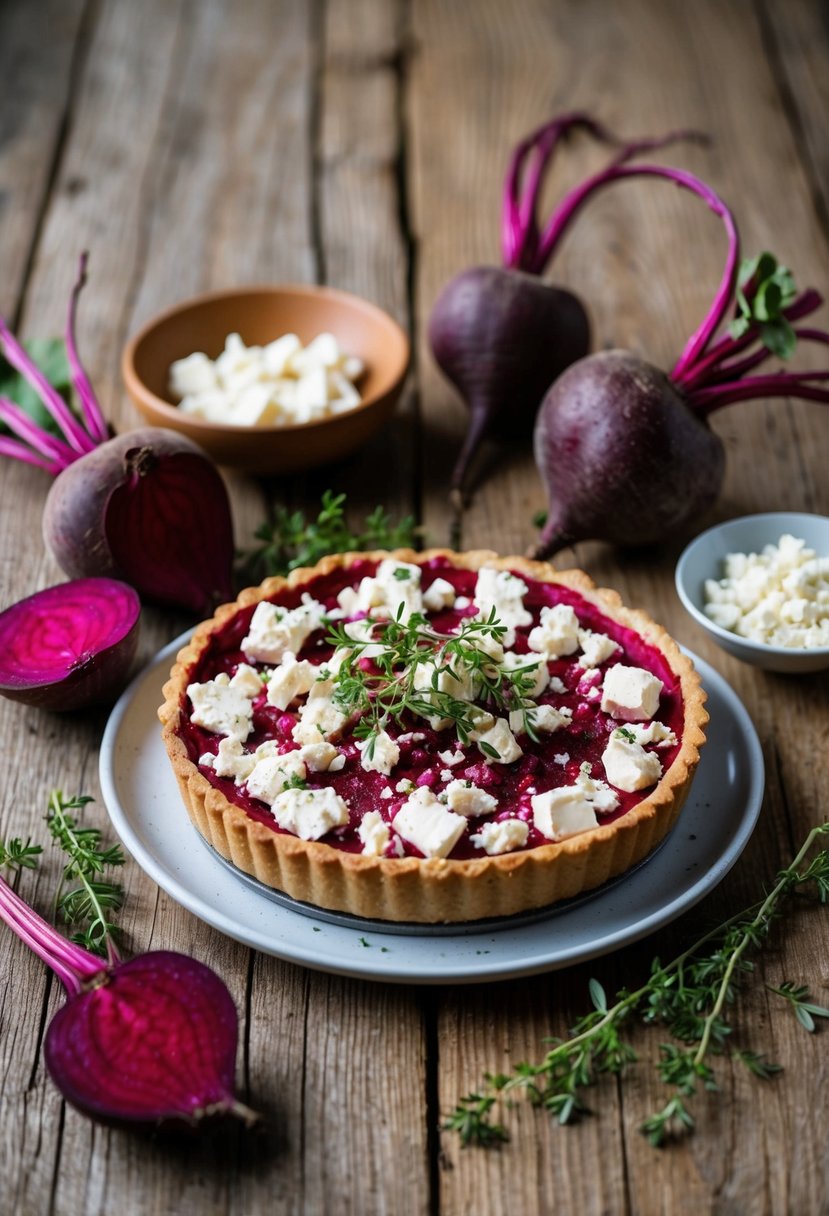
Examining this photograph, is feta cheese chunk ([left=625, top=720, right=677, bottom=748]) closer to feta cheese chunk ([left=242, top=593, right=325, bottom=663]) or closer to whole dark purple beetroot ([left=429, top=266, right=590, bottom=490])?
feta cheese chunk ([left=242, top=593, right=325, bottom=663])

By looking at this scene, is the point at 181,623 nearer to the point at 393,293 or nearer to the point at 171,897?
the point at 171,897

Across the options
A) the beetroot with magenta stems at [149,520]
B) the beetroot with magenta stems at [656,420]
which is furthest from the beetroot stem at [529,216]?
the beetroot with magenta stems at [149,520]

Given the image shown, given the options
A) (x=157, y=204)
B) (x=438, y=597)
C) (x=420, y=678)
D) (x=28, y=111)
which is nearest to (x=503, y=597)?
(x=438, y=597)

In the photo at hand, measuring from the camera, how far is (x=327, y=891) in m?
2.05

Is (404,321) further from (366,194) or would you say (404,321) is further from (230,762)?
(230,762)

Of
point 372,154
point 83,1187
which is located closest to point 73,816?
point 83,1187

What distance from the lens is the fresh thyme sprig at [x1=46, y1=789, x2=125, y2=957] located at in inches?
84.7

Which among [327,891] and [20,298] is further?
[20,298]

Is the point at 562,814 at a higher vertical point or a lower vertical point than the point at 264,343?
higher

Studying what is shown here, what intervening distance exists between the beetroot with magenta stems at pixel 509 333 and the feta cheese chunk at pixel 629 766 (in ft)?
4.02

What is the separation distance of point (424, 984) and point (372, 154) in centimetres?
337

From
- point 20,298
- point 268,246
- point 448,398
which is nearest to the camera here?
point 448,398

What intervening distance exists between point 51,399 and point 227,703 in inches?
43.9

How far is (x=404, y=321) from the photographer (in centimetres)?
392
